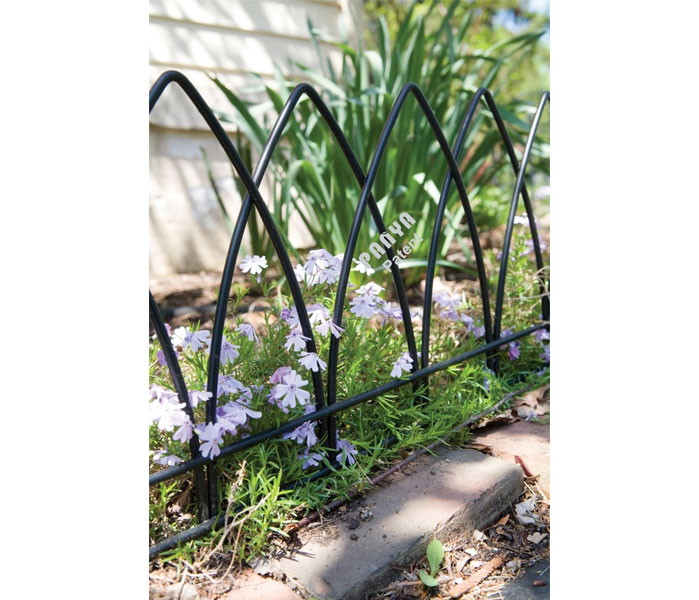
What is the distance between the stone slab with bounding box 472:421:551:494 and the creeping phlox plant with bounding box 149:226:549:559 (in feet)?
0.24

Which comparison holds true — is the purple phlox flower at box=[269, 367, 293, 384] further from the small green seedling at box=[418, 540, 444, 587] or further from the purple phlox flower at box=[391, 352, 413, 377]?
the small green seedling at box=[418, 540, 444, 587]

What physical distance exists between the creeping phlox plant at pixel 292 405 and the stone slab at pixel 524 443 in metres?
0.07

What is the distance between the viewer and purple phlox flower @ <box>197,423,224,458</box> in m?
1.05

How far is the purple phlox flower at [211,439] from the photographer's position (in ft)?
3.46

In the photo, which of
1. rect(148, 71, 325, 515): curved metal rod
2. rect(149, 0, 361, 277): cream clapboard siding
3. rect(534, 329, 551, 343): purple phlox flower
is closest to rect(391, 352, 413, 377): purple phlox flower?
rect(148, 71, 325, 515): curved metal rod

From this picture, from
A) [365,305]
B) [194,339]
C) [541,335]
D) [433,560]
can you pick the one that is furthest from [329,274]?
[541,335]

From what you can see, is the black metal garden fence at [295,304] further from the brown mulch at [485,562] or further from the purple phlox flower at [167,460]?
the brown mulch at [485,562]

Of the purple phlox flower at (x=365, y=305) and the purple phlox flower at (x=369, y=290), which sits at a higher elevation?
the purple phlox flower at (x=369, y=290)

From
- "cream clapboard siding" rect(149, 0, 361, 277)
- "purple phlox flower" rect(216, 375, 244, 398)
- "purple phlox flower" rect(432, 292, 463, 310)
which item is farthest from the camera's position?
"cream clapboard siding" rect(149, 0, 361, 277)

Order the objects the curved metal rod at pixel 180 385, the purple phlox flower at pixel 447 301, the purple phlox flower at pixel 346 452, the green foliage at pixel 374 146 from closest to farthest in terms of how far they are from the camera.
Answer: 1. the curved metal rod at pixel 180 385
2. the purple phlox flower at pixel 346 452
3. the purple phlox flower at pixel 447 301
4. the green foliage at pixel 374 146

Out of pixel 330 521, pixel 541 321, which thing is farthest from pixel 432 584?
pixel 541 321

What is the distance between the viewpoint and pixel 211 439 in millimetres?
1055

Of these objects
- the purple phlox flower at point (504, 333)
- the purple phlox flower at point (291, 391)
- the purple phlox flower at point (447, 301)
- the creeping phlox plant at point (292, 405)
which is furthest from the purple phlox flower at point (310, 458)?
the purple phlox flower at point (504, 333)
